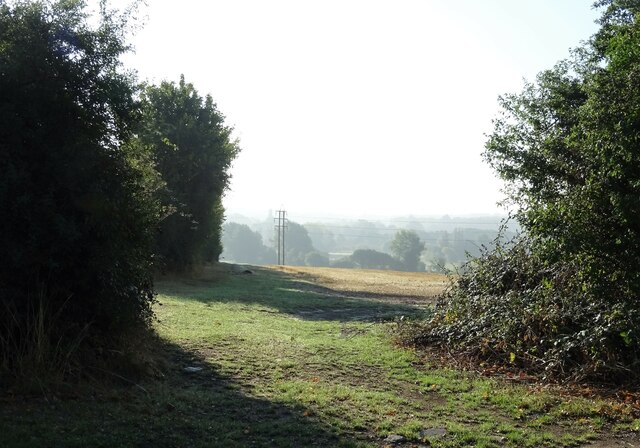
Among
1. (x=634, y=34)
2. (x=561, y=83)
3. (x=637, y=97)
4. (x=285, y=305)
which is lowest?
(x=285, y=305)

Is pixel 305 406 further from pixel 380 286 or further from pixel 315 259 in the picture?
pixel 315 259

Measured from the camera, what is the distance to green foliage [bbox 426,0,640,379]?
24.5 ft

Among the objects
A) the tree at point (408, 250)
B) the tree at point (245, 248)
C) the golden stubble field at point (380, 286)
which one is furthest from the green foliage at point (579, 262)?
the tree at point (245, 248)

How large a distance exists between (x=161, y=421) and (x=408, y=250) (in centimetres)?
9596

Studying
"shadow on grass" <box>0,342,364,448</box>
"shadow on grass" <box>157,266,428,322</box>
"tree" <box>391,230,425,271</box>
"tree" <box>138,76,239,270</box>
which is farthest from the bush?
"tree" <box>391,230,425,271</box>

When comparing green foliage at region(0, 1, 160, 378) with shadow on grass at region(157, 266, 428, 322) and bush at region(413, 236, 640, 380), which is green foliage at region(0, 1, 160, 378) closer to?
bush at region(413, 236, 640, 380)

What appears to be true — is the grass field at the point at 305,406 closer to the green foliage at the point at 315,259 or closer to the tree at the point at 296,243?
the green foliage at the point at 315,259

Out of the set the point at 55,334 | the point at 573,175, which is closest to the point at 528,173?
the point at 573,175

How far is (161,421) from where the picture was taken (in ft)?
19.7

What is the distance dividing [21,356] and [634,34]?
334 inches

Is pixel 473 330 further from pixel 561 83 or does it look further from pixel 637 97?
pixel 561 83

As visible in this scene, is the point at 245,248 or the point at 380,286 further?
the point at 245,248

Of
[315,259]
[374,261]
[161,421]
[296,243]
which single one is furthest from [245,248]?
[161,421]

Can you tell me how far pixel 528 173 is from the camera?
1208 cm
